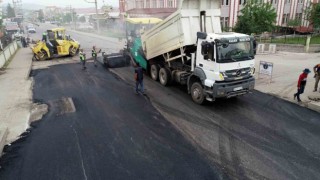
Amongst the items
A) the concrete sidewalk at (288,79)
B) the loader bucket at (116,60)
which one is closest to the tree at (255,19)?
the concrete sidewalk at (288,79)

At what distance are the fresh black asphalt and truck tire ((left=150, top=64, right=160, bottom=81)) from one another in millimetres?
2866

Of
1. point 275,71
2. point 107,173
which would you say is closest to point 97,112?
point 107,173

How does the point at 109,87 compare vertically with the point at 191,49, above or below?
below

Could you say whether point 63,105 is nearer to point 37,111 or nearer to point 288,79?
point 37,111

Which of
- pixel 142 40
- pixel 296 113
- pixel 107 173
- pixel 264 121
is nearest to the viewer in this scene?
pixel 107 173

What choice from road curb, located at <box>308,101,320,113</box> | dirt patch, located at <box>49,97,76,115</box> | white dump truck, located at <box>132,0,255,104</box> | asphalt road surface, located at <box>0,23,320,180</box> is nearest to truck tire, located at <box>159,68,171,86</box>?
white dump truck, located at <box>132,0,255,104</box>

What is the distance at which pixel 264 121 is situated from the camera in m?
9.08

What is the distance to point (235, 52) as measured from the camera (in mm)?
9711

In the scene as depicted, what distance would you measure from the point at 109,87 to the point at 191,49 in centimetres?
478

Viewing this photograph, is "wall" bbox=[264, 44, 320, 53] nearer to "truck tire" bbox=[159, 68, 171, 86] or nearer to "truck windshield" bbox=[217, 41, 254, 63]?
"truck tire" bbox=[159, 68, 171, 86]

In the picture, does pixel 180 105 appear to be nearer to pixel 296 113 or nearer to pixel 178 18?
pixel 178 18

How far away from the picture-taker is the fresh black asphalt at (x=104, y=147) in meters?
6.30

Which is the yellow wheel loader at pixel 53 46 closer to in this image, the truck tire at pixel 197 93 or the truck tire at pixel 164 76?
the truck tire at pixel 164 76

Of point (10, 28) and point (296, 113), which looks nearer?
point (296, 113)
